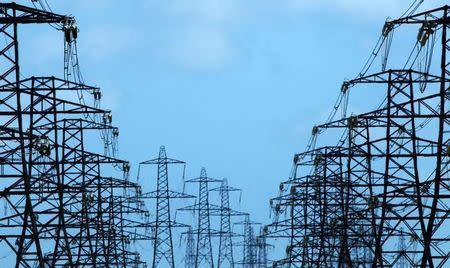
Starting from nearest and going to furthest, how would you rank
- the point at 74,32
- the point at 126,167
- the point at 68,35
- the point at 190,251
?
the point at 68,35 → the point at 74,32 → the point at 126,167 → the point at 190,251

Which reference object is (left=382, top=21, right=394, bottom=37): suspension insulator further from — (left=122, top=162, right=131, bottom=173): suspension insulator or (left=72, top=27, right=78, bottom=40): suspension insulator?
(left=122, top=162, right=131, bottom=173): suspension insulator

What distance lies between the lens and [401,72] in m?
37.9

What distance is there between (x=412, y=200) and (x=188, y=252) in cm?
9132

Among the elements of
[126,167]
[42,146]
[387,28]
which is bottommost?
[42,146]

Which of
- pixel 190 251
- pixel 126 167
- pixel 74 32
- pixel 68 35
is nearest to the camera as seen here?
pixel 68 35

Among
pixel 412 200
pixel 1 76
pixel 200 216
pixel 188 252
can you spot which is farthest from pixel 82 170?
pixel 188 252

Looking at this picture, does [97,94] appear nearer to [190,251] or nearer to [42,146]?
[42,146]

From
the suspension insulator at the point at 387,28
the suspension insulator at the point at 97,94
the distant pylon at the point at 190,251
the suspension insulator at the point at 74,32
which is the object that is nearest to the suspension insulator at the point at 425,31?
the suspension insulator at the point at 387,28

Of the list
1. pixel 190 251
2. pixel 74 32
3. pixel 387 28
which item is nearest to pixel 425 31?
pixel 387 28

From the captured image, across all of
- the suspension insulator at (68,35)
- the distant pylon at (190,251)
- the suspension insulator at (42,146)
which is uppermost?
the distant pylon at (190,251)

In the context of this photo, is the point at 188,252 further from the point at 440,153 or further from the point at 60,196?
the point at 440,153

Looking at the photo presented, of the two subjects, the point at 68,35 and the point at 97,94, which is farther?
the point at 97,94

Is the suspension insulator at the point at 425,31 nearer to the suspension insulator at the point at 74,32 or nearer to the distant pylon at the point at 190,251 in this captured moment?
the suspension insulator at the point at 74,32

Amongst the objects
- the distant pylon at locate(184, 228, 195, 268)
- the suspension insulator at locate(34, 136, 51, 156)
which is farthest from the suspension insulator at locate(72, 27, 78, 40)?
the distant pylon at locate(184, 228, 195, 268)
